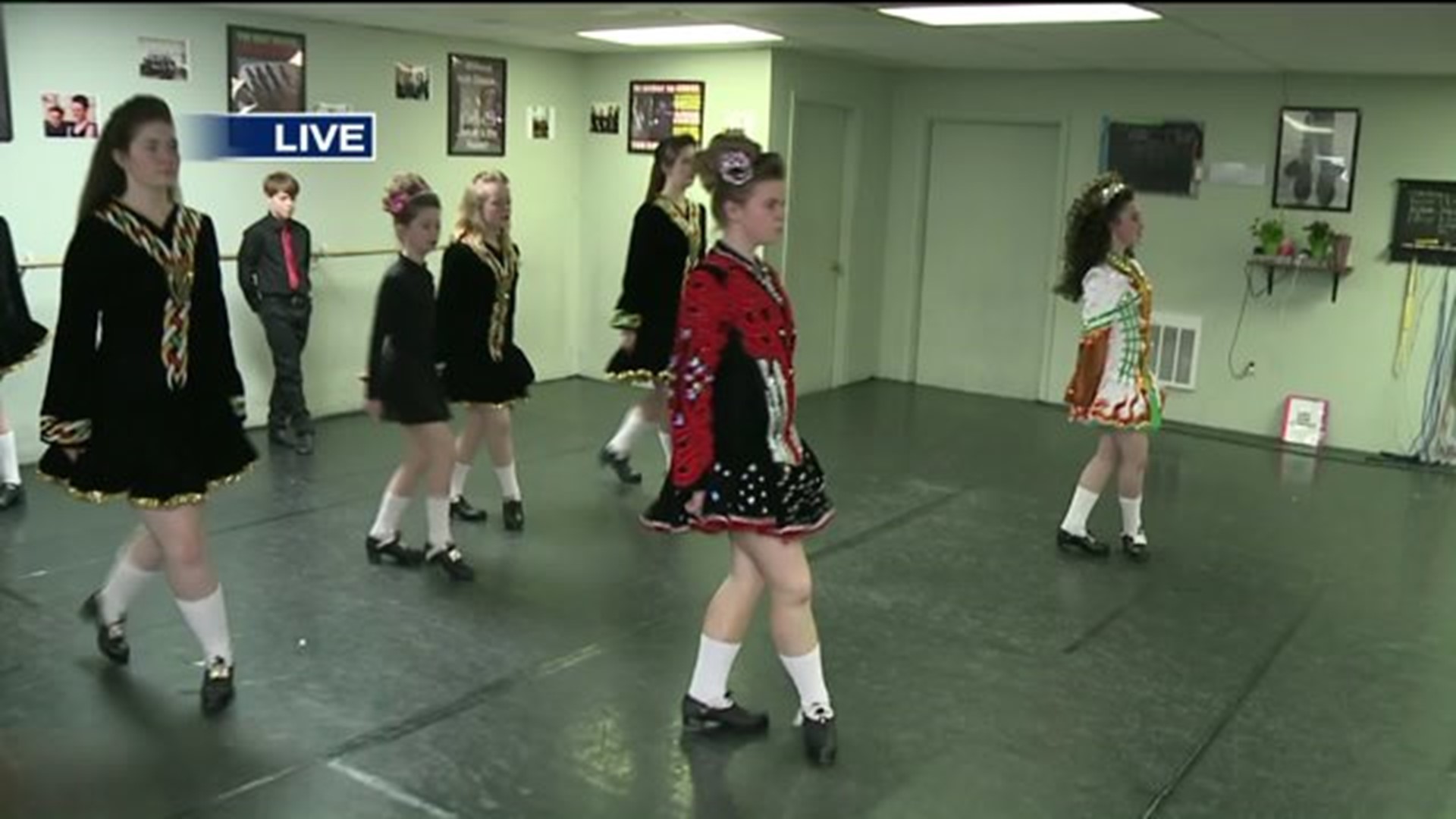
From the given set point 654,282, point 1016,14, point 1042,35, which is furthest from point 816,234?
point 654,282

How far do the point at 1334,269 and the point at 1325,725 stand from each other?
4.61 metres

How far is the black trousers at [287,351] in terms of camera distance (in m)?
6.73

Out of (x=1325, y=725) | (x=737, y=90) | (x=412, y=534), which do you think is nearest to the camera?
(x=1325, y=725)

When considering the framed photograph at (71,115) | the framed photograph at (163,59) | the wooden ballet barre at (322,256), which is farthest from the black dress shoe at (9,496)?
the framed photograph at (163,59)

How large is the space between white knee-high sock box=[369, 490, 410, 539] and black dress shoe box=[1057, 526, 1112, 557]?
263 centimetres

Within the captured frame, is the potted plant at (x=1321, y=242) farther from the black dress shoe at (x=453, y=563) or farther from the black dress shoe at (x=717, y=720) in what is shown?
the black dress shoe at (x=717, y=720)

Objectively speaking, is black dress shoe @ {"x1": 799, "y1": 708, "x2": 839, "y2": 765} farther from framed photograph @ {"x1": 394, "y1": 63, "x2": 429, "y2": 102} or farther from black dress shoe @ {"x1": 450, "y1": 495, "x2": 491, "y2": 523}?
framed photograph @ {"x1": 394, "y1": 63, "x2": 429, "y2": 102}

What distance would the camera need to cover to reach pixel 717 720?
359cm

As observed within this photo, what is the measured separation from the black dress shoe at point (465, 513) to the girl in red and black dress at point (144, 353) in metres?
2.04

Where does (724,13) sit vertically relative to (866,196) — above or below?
above

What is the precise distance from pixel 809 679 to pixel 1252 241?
5.79 meters

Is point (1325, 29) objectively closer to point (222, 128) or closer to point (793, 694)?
point (793, 694)

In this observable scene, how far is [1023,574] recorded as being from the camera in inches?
204

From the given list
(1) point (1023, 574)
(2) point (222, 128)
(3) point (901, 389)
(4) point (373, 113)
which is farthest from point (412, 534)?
(3) point (901, 389)
